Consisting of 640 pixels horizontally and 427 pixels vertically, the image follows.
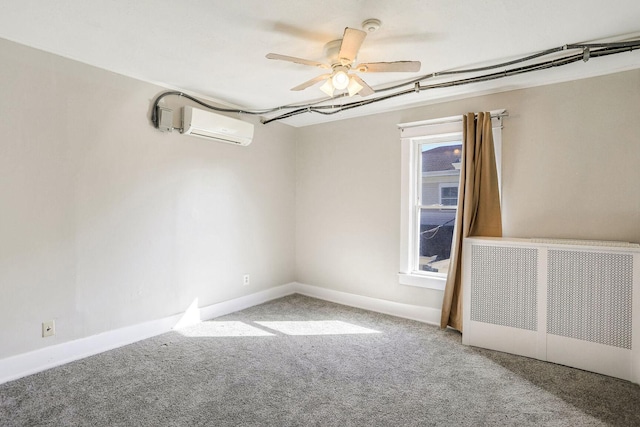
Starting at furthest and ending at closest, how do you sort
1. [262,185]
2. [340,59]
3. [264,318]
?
[262,185]
[264,318]
[340,59]

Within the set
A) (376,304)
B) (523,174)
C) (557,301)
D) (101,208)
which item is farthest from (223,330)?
(523,174)

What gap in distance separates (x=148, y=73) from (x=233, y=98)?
0.91m

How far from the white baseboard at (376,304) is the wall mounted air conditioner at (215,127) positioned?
2145mm

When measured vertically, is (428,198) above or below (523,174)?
below

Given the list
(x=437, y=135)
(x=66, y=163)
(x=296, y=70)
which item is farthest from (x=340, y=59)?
(x=66, y=163)

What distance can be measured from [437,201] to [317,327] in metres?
1.86

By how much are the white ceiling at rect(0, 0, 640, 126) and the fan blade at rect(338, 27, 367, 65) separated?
0.55ft

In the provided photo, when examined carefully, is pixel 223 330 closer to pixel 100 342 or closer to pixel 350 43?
pixel 100 342

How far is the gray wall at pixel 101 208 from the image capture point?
98.4 inches

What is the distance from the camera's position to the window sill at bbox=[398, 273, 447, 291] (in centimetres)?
361

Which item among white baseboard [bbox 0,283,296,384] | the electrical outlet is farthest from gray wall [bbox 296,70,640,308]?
the electrical outlet

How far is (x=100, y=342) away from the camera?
9.56 ft

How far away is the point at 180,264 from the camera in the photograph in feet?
11.6

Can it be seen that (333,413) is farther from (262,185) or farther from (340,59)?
(262,185)
